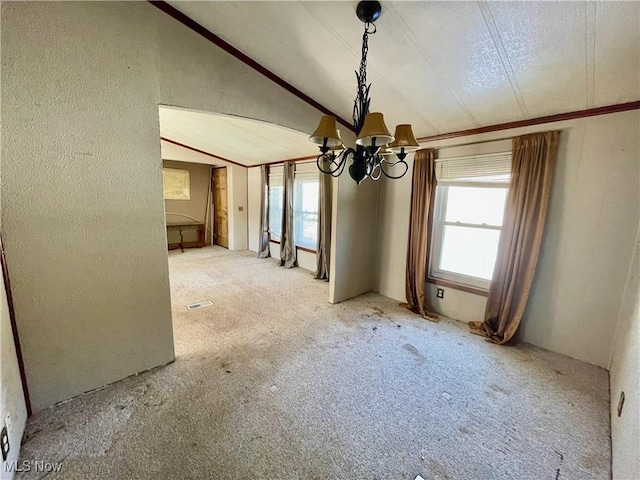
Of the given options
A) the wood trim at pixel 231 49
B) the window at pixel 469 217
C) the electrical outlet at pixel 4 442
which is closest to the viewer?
the electrical outlet at pixel 4 442

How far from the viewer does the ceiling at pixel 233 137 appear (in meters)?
3.46

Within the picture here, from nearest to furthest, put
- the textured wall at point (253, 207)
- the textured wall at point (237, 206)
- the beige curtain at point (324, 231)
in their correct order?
the beige curtain at point (324, 231) < the textured wall at point (253, 207) < the textured wall at point (237, 206)

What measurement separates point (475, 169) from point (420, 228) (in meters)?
0.83

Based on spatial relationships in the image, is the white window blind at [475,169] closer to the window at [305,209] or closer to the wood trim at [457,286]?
the wood trim at [457,286]

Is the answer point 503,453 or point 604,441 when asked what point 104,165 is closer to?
point 503,453

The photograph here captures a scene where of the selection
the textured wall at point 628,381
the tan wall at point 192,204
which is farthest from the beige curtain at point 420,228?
the tan wall at point 192,204

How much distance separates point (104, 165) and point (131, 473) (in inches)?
69.3

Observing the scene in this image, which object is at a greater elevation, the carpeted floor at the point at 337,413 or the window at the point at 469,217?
the window at the point at 469,217

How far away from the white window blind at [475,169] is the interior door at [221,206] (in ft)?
17.0

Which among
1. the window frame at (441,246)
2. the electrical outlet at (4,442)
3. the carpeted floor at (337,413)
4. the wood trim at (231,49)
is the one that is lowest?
the carpeted floor at (337,413)

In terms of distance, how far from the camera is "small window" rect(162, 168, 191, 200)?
6397 mm

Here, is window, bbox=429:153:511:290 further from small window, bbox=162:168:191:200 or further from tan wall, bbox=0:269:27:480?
small window, bbox=162:168:191:200

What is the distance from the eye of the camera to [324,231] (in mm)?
4504

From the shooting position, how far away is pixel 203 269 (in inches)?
190
